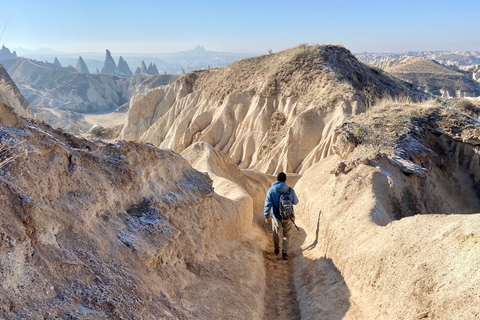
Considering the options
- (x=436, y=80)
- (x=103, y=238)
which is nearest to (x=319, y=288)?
(x=103, y=238)

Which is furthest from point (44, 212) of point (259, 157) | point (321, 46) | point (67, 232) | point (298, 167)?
point (321, 46)

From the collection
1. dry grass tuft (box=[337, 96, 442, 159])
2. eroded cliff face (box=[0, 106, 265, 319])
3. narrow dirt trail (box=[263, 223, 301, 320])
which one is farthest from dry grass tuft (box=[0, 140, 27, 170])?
dry grass tuft (box=[337, 96, 442, 159])

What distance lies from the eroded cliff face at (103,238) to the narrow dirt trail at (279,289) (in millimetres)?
224

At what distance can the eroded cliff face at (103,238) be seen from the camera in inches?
121

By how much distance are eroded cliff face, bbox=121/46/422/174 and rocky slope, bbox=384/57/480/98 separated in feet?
97.3

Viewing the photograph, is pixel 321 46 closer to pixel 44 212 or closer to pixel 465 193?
pixel 465 193

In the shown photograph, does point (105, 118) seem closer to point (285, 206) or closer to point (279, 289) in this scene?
point (285, 206)

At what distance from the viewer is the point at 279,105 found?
64.7 feet

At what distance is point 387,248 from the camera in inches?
189

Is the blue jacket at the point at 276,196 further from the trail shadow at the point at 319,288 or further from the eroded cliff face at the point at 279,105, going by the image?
the eroded cliff face at the point at 279,105

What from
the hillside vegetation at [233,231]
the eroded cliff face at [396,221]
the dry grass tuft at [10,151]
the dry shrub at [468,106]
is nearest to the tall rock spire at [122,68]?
the dry shrub at [468,106]

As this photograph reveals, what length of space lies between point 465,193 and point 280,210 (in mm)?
4592

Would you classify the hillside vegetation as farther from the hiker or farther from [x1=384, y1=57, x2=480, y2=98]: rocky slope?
[x1=384, y1=57, x2=480, y2=98]: rocky slope

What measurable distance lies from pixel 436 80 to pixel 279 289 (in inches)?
2210
